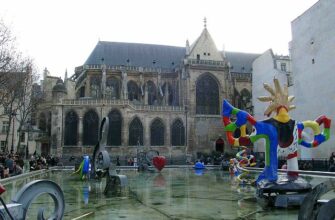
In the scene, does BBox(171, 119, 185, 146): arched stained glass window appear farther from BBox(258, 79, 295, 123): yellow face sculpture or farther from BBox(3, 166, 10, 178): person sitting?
BBox(258, 79, 295, 123): yellow face sculpture

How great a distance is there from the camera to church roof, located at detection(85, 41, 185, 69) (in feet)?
165

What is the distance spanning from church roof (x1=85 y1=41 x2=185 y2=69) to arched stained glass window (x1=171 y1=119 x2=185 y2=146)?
10.4 meters

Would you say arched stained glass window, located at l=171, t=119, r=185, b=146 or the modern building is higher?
the modern building

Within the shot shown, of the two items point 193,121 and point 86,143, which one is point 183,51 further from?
point 86,143

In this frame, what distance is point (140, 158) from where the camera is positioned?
1112 inches

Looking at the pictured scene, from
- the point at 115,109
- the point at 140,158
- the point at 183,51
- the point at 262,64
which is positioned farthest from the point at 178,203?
the point at 183,51

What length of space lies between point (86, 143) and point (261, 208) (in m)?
34.7

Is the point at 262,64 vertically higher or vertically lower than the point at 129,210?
higher

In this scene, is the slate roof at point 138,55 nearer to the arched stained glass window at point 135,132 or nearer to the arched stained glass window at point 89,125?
the arched stained glass window at point 89,125

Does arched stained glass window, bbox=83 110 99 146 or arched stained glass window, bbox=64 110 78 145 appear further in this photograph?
arched stained glass window, bbox=83 110 99 146

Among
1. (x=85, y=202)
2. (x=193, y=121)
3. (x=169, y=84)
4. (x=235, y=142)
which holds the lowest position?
(x=85, y=202)

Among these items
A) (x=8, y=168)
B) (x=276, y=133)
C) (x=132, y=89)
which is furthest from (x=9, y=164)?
(x=132, y=89)

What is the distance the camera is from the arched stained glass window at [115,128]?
136ft

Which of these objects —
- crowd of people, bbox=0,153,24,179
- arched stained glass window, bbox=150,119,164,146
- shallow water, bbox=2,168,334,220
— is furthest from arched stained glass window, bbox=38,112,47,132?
shallow water, bbox=2,168,334,220
